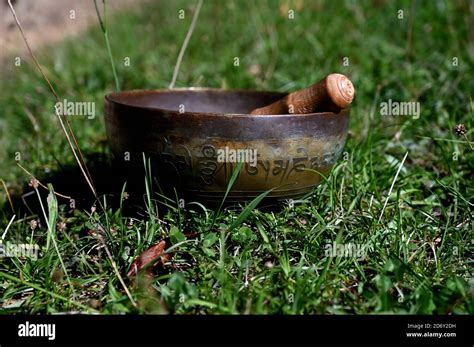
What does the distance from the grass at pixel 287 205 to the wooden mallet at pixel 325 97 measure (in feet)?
1.00

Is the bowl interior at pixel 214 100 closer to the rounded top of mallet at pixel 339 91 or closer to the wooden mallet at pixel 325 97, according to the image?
the wooden mallet at pixel 325 97

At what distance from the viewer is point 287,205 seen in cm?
240

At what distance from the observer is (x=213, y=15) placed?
5.53 meters

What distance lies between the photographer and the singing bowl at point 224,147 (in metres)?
2.11

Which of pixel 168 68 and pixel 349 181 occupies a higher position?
pixel 168 68

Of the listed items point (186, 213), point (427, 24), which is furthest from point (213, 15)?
point (186, 213)

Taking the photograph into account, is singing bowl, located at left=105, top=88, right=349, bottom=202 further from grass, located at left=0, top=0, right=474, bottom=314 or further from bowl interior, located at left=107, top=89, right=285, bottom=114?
bowl interior, located at left=107, top=89, right=285, bottom=114

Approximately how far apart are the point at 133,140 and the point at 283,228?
2.13 feet

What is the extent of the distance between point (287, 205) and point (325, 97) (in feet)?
1.47

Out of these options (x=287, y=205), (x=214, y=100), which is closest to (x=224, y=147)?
(x=287, y=205)

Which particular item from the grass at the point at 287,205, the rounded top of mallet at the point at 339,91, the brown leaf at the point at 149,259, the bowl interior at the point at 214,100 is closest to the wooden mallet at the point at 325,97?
the rounded top of mallet at the point at 339,91

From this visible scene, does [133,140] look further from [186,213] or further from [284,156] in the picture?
[284,156]

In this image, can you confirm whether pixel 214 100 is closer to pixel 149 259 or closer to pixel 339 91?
pixel 339 91

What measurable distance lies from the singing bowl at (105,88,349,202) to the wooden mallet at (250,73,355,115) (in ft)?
0.17
